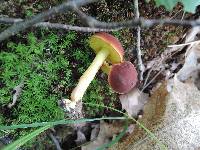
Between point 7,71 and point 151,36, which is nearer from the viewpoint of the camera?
point 7,71

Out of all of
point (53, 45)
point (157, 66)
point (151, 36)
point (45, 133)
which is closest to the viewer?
point (53, 45)

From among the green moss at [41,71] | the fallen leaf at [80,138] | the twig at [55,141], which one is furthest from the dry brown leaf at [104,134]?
the green moss at [41,71]

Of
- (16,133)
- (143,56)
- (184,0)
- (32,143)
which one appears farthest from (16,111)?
(184,0)

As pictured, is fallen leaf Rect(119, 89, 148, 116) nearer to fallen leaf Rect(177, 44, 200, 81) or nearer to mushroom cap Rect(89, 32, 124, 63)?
fallen leaf Rect(177, 44, 200, 81)

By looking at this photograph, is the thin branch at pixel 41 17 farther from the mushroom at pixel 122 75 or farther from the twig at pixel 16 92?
the mushroom at pixel 122 75

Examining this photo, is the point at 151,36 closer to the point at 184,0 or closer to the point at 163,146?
the point at 184,0

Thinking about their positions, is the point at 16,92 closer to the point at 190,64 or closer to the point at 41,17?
the point at 41,17

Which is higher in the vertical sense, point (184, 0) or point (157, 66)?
point (184, 0)

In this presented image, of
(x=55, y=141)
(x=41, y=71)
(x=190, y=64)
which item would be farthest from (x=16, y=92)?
(x=190, y=64)
